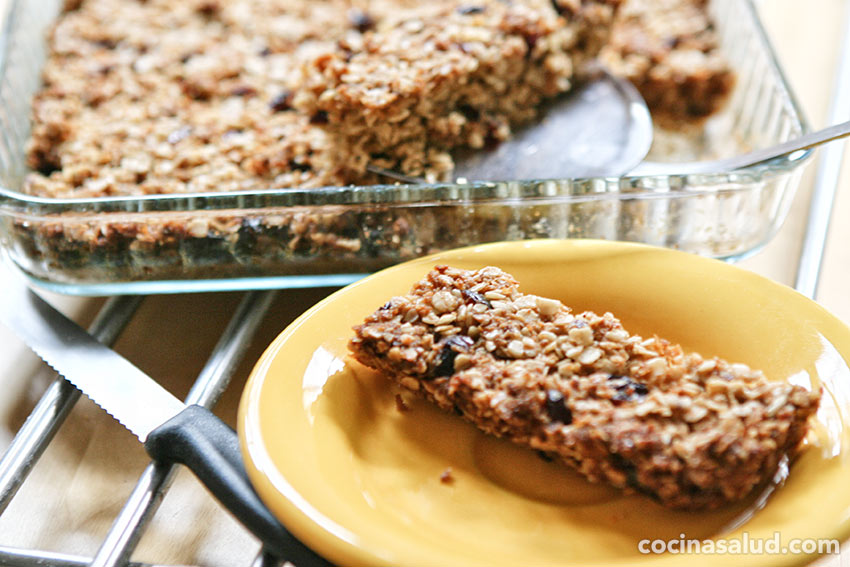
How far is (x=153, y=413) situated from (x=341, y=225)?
1.21ft

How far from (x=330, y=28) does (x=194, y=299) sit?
67 cm

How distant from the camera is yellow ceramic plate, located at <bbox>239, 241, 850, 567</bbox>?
2.38 feet

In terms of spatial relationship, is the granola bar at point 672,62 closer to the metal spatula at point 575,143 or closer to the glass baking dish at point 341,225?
the metal spatula at point 575,143

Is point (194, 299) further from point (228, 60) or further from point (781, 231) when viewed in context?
point (781, 231)

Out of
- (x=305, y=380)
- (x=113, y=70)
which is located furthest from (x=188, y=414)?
(x=113, y=70)

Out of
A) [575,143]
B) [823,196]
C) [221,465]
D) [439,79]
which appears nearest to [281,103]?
[439,79]

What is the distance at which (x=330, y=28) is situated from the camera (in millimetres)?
1651

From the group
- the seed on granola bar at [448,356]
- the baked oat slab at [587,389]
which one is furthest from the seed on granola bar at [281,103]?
the seed on granola bar at [448,356]

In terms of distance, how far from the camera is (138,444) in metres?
1.06

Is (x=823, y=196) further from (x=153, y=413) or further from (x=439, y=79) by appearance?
(x=153, y=413)

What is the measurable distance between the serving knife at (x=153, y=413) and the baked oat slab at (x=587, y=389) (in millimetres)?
186

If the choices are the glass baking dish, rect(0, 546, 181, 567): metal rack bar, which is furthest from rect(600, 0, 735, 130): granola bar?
rect(0, 546, 181, 567): metal rack bar

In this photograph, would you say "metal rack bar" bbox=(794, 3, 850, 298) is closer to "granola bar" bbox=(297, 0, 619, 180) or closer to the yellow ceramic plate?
the yellow ceramic plate

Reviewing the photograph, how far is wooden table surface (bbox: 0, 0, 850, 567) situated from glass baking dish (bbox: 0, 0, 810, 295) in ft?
0.22
